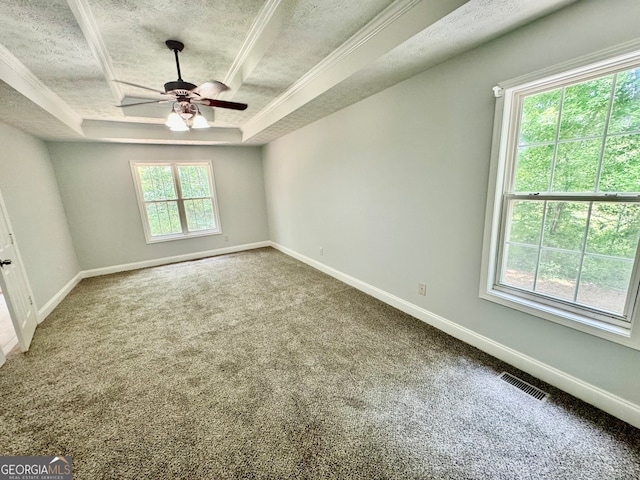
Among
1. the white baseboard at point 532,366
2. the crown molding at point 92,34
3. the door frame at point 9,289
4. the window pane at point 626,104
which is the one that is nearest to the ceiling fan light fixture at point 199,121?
the crown molding at point 92,34

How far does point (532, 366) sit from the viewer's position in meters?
1.83

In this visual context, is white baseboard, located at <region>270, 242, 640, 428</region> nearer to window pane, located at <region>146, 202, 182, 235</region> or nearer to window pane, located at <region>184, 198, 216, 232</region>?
window pane, located at <region>184, 198, 216, 232</region>

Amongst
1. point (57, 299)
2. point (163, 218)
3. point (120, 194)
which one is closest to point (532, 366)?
point (57, 299)

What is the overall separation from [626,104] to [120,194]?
6.11 metres

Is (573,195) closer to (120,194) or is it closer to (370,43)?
(370,43)

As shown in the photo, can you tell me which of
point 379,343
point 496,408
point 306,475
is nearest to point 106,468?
point 306,475

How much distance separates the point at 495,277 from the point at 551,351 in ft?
1.91

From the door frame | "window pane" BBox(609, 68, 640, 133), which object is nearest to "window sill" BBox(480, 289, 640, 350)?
"window pane" BBox(609, 68, 640, 133)

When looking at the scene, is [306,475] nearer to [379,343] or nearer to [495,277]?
[379,343]

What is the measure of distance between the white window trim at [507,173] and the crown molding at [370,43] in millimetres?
692

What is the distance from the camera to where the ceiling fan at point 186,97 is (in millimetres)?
2091

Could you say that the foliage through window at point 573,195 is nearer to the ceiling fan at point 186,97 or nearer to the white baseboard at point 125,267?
the ceiling fan at point 186,97

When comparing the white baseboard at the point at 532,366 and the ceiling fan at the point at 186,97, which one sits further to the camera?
the ceiling fan at the point at 186,97

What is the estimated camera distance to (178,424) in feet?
5.10
